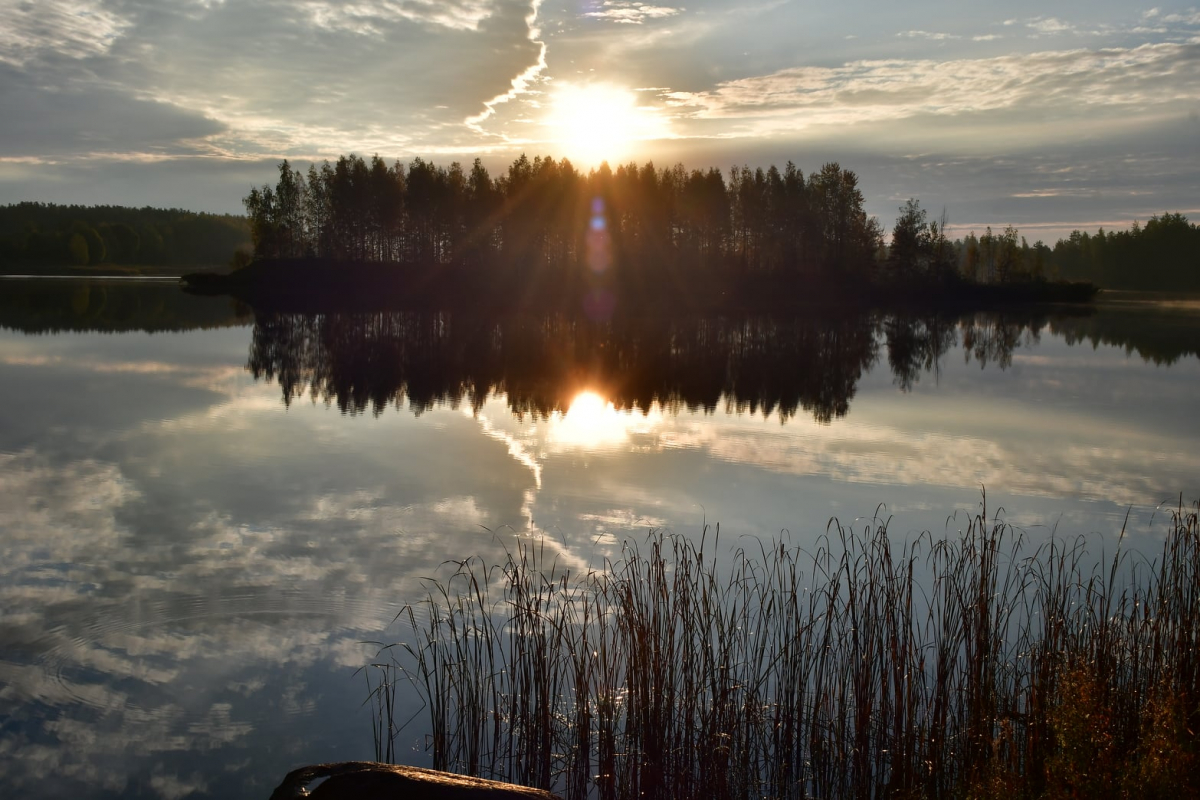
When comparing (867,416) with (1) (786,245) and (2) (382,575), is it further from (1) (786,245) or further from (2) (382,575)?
(1) (786,245)

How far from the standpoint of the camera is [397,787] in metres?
3.95

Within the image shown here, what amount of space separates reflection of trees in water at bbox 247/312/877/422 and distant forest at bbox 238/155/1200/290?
37447 millimetres

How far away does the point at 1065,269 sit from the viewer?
190 metres

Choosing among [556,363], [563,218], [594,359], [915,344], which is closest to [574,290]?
[563,218]

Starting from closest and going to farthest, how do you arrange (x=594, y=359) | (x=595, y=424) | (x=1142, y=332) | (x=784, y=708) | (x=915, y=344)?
(x=784, y=708) < (x=595, y=424) < (x=594, y=359) < (x=915, y=344) < (x=1142, y=332)

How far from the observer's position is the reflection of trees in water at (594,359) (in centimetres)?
2353

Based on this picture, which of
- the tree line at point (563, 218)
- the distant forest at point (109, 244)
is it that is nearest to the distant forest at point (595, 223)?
the tree line at point (563, 218)

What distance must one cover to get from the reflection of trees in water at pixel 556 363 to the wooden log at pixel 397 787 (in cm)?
1703

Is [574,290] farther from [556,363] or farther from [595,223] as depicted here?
[556,363]

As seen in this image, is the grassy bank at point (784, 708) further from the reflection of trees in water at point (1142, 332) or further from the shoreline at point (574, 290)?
the shoreline at point (574, 290)

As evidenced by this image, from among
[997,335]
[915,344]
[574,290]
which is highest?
[574,290]

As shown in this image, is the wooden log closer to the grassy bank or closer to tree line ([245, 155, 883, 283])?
the grassy bank

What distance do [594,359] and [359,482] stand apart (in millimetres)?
18303

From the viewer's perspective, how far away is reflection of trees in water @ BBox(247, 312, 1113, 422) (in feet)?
77.2
